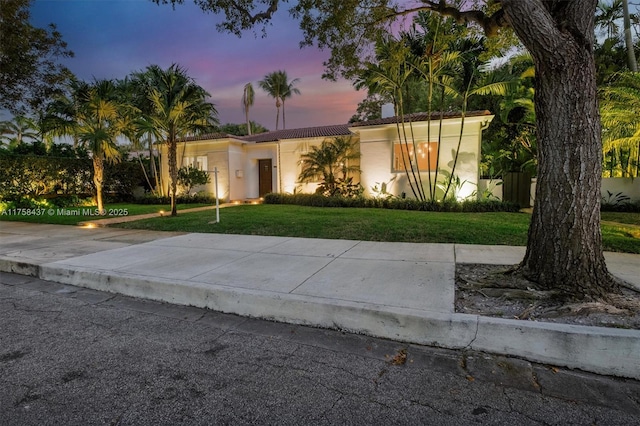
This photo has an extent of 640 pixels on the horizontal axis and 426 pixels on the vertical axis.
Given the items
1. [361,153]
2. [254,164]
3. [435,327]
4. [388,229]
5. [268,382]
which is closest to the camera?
[268,382]

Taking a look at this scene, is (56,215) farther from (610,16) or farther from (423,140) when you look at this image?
(610,16)

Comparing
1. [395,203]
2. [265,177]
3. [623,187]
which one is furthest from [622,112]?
[265,177]

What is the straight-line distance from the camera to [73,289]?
467 cm

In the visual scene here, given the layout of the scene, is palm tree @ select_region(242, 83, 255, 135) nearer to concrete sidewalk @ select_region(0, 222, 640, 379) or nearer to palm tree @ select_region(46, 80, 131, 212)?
palm tree @ select_region(46, 80, 131, 212)

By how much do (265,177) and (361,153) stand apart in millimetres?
6461

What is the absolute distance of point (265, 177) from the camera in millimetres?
19297

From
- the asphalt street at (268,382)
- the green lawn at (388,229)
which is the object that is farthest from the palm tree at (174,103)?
the asphalt street at (268,382)

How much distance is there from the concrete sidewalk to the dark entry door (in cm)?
1174

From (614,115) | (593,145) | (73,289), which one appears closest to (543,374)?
(593,145)

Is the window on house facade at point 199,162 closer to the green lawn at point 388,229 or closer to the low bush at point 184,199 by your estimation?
the low bush at point 184,199

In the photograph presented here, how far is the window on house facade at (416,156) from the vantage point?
1415cm

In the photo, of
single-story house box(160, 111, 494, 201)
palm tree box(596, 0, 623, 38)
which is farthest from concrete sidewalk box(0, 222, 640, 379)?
palm tree box(596, 0, 623, 38)

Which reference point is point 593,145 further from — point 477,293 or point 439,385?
point 439,385

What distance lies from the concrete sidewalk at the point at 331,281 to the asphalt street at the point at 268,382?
0.15 metres
